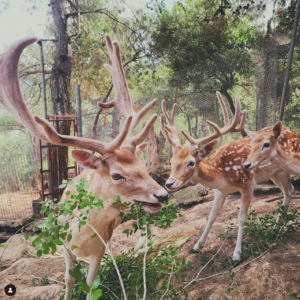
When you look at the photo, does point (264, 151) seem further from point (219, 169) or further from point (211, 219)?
point (211, 219)

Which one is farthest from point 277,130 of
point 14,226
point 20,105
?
point 14,226

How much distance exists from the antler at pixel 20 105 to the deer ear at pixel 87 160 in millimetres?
30

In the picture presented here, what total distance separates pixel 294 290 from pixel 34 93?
3.76 m

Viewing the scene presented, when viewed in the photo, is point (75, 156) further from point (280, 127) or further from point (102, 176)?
point (280, 127)

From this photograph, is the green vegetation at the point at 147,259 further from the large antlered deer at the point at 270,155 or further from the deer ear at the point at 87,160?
the large antlered deer at the point at 270,155

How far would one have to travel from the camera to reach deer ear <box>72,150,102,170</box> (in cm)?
100

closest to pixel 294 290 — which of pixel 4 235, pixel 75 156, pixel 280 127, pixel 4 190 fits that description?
pixel 280 127

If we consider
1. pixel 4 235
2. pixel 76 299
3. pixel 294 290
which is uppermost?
pixel 294 290

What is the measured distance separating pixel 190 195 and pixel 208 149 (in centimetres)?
147

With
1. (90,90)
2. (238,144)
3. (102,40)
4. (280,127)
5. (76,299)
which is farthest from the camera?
(90,90)

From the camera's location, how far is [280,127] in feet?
4.85

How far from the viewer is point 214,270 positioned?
154cm

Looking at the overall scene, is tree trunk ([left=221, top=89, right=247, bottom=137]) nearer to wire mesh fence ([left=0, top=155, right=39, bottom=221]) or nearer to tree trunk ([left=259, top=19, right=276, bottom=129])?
tree trunk ([left=259, top=19, right=276, bottom=129])

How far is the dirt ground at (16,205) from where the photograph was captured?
3330mm
